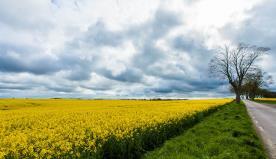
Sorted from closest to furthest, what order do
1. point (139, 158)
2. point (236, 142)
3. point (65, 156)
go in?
1. point (65, 156)
2. point (139, 158)
3. point (236, 142)

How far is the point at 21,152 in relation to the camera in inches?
246

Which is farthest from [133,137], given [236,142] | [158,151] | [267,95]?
[267,95]

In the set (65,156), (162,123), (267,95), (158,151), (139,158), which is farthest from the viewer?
(267,95)

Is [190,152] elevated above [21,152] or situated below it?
below

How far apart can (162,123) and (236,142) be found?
3225 mm

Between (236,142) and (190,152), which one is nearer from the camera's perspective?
(190,152)

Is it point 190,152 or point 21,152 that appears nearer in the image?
point 21,152

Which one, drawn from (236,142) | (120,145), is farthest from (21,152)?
(236,142)

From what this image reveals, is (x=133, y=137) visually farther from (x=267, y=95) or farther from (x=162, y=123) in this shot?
(x=267, y=95)

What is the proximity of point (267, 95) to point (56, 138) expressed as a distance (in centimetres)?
18371

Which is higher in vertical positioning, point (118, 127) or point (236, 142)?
point (118, 127)

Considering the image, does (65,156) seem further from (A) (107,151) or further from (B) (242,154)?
(B) (242,154)

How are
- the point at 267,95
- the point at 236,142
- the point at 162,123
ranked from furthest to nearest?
the point at 267,95 → the point at 162,123 → the point at 236,142

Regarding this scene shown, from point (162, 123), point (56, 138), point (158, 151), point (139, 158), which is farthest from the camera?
point (162, 123)
